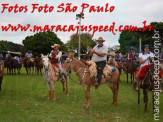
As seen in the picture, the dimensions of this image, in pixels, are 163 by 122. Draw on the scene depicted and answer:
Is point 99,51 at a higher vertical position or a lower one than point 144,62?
higher

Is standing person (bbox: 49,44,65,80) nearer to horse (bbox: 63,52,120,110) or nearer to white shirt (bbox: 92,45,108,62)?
horse (bbox: 63,52,120,110)

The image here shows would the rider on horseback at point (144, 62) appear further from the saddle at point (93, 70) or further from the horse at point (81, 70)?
the horse at point (81, 70)

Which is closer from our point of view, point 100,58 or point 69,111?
point 69,111

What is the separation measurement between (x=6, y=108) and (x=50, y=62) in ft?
11.7

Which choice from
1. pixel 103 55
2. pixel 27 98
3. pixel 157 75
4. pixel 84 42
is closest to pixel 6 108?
pixel 27 98

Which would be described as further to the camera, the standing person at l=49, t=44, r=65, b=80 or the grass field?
the standing person at l=49, t=44, r=65, b=80

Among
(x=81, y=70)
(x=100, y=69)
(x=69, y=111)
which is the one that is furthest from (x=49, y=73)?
(x=100, y=69)

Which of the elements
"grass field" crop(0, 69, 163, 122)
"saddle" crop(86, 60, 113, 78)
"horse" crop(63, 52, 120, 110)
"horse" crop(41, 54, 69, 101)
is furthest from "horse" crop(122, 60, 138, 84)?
"horse" crop(63, 52, 120, 110)

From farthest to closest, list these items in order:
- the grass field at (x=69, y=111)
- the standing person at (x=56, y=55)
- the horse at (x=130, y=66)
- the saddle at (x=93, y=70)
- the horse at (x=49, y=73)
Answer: the horse at (x=130, y=66) < the standing person at (x=56, y=55) < the horse at (x=49, y=73) < the saddle at (x=93, y=70) < the grass field at (x=69, y=111)

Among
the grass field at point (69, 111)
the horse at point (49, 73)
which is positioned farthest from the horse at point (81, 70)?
the horse at point (49, 73)

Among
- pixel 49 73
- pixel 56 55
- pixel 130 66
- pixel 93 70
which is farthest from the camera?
pixel 130 66

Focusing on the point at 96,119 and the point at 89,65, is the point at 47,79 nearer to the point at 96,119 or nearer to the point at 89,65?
the point at 89,65

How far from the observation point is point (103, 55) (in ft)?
28.3

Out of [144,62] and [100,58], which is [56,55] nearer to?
[100,58]
